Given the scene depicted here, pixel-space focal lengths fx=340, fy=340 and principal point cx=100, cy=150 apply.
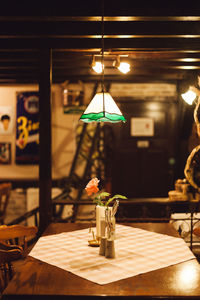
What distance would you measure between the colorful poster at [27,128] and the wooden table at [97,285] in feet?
16.6

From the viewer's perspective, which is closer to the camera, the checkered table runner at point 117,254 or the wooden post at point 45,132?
the checkered table runner at point 117,254

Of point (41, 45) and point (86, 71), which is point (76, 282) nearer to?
point (41, 45)

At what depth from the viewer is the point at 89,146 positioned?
23.4 ft

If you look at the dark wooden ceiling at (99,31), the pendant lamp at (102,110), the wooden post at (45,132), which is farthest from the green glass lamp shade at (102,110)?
the wooden post at (45,132)

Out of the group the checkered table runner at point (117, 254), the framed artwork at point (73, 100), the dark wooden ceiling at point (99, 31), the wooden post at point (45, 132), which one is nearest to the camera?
the checkered table runner at point (117, 254)

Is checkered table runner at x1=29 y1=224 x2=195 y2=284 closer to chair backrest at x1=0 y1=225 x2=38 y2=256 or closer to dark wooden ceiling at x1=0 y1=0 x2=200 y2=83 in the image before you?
chair backrest at x1=0 y1=225 x2=38 y2=256

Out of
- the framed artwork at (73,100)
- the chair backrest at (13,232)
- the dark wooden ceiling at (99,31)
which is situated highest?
the dark wooden ceiling at (99,31)

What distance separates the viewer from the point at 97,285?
186 cm

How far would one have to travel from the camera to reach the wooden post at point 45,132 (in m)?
4.09

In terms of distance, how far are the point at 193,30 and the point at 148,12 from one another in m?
0.74

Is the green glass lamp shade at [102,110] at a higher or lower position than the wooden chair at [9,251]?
higher

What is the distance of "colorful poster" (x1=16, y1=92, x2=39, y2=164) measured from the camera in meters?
7.11

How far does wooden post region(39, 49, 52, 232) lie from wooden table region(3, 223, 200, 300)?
1878 millimetres

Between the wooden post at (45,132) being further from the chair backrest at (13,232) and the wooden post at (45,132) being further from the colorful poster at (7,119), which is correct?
the colorful poster at (7,119)
